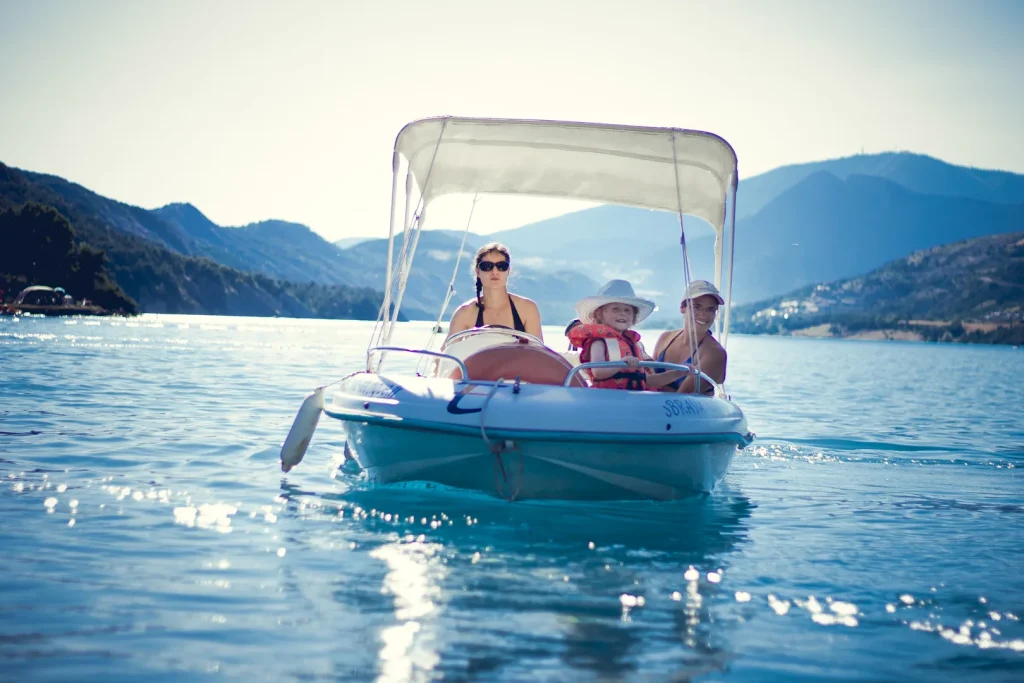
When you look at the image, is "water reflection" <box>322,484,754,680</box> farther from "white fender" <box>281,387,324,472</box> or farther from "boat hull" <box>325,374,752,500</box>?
"white fender" <box>281,387,324,472</box>

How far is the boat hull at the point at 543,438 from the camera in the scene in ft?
21.9

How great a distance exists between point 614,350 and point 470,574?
2.75 meters

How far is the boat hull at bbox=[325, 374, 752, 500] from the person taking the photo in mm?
6676

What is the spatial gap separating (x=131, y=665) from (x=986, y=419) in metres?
20.2

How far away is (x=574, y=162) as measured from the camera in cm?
999

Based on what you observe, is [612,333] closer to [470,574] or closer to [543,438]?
[543,438]

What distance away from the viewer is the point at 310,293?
191 metres

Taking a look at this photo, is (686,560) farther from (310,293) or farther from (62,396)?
(310,293)

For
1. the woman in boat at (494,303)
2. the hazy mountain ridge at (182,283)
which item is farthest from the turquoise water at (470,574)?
the hazy mountain ridge at (182,283)

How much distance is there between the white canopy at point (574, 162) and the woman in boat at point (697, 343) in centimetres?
114

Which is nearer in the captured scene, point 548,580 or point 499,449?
point 548,580

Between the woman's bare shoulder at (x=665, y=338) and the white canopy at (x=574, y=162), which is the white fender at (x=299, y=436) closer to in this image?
the white canopy at (x=574, y=162)

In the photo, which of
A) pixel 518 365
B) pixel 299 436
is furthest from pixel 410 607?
pixel 299 436

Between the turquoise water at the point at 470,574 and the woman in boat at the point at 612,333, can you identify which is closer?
the turquoise water at the point at 470,574
